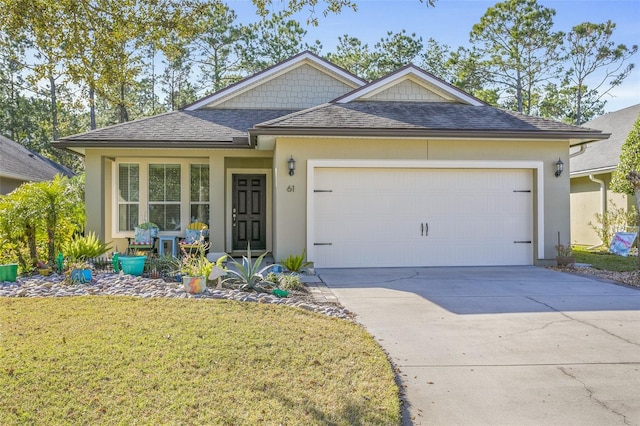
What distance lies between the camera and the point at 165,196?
38.9 feet

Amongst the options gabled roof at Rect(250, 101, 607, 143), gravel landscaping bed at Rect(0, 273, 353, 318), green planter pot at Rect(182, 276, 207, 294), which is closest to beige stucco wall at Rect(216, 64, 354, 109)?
gabled roof at Rect(250, 101, 607, 143)

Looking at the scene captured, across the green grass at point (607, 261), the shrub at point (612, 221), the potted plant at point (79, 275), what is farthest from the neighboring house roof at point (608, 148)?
the potted plant at point (79, 275)

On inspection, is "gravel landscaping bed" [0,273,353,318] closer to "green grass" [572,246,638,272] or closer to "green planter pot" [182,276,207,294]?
"green planter pot" [182,276,207,294]

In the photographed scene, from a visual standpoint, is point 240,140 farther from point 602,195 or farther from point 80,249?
point 602,195

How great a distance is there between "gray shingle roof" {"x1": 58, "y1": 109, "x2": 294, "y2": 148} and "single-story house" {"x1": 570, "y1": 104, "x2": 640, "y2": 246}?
10076mm

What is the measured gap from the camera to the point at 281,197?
9.81 meters

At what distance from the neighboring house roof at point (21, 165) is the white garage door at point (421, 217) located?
1274cm

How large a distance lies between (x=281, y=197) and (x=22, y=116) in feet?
92.9

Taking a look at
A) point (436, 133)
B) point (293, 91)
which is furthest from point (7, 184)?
point (436, 133)

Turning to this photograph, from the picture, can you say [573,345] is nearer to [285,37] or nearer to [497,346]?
[497,346]

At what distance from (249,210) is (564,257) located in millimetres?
7644

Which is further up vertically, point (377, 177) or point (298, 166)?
point (298, 166)

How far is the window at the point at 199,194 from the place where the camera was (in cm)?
1195

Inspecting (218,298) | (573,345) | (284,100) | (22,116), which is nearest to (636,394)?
(573,345)
